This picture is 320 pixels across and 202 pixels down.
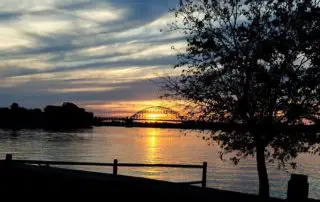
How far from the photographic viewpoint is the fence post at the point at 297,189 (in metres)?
16.4

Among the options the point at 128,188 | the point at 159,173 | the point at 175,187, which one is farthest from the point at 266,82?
the point at 159,173

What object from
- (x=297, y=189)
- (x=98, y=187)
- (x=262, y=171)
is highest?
(x=297, y=189)

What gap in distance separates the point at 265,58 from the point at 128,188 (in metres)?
8.93

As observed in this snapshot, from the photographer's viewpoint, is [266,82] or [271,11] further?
[271,11]

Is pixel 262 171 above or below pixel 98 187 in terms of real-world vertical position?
above

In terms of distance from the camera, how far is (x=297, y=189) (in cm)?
1648

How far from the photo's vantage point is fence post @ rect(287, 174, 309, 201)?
53.8 feet

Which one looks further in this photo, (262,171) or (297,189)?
(262,171)

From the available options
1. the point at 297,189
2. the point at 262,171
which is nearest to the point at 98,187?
the point at 297,189

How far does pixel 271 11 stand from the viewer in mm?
25625

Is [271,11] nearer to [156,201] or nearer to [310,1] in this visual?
[310,1]

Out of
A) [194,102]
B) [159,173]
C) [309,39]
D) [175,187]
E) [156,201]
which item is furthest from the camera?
[159,173]

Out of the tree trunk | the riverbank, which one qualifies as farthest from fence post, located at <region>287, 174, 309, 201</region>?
the tree trunk

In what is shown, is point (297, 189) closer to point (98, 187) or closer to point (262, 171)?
point (98, 187)
